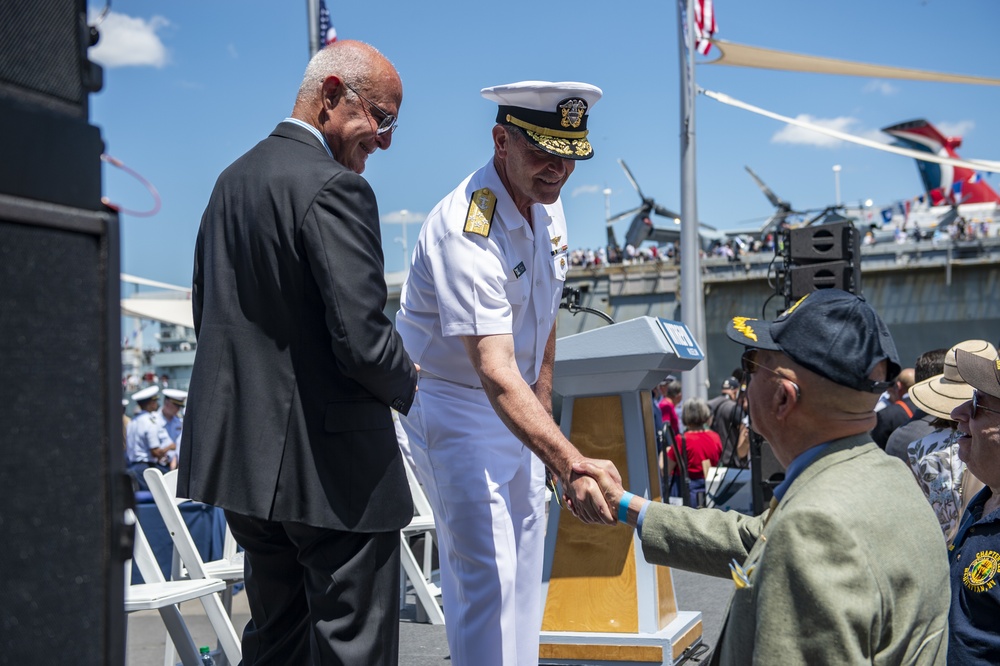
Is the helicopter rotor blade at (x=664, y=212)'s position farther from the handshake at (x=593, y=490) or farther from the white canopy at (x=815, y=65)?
the handshake at (x=593, y=490)

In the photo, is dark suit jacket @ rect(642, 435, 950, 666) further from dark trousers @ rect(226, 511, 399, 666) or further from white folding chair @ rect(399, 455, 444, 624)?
white folding chair @ rect(399, 455, 444, 624)

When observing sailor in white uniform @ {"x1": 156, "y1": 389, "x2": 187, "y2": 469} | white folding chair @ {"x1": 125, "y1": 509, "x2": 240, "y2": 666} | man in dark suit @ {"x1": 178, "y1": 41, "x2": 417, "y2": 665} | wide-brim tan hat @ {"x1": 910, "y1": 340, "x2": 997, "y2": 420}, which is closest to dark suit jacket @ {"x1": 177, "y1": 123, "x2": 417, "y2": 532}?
man in dark suit @ {"x1": 178, "y1": 41, "x2": 417, "y2": 665}

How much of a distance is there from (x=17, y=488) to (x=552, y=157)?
2259 mm

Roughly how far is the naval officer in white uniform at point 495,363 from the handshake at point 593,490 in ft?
0.15

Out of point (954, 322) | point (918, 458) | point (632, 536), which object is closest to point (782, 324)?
point (632, 536)

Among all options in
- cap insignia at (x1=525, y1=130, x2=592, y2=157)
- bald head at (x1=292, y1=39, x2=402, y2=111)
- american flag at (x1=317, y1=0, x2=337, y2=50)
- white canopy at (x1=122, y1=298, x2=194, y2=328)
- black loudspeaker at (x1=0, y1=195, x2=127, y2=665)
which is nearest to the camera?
black loudspeaker at (x1=0, y1=195, x2=127, y2=665)

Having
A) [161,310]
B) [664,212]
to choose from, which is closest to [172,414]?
[161,310]

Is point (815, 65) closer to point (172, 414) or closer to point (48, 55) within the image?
point (172, 414)

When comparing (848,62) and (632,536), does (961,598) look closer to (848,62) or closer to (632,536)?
(632,536)

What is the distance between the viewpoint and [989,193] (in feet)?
277

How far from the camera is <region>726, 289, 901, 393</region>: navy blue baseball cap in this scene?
1.90 metres

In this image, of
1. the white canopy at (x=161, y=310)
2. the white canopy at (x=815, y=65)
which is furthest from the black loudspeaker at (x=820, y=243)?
the white canopy at (x=161, y=310)

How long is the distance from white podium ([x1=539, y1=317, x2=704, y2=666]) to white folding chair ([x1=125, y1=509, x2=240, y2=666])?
Answer: 1420 mm

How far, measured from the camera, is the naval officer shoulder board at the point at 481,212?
3100 millimetres
